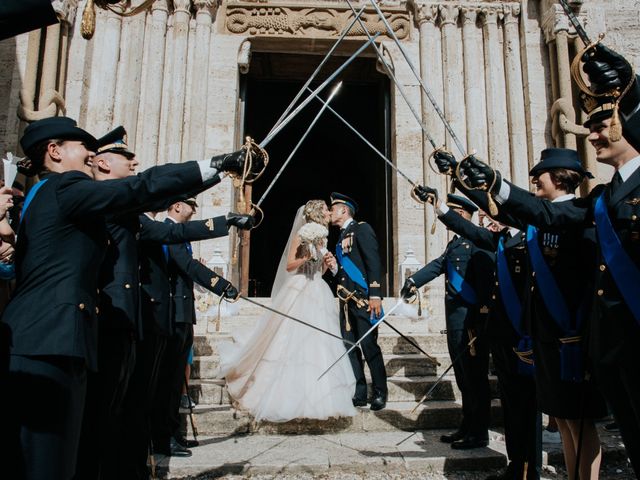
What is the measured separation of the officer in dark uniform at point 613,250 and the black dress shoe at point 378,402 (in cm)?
283

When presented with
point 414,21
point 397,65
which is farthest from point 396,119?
point 414,21

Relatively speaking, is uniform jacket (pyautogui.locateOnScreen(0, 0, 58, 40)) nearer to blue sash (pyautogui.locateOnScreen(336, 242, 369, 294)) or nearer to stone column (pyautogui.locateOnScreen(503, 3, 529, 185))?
blue sash (pyautogui.locateOnScreen(336, 242, 369, 294))

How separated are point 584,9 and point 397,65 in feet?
10.3

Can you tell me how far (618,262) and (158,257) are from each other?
3.01 metres

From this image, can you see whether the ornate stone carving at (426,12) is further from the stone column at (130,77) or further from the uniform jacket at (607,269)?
the uniform jacket at (607,269)

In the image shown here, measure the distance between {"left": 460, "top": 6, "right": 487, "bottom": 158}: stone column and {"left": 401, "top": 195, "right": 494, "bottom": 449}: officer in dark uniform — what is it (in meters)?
3.84

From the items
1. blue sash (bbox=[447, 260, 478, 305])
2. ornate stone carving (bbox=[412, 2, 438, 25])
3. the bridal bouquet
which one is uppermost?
ornate stone carving (bbox=[412, 2, 438, 25])

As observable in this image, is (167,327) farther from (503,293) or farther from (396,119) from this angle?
(396,119)

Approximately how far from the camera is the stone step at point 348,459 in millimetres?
3738

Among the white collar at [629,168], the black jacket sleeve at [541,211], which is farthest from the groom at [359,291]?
the white collar at [629,168]

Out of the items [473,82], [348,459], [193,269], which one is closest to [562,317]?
[348,459]

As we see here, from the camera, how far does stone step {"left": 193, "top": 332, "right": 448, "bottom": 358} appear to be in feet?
20.2

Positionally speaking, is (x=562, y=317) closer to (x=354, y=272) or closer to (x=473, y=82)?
(x=354, y=272)

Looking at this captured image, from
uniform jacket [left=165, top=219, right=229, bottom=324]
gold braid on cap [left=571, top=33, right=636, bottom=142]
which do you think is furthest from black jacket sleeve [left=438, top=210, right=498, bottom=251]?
uniform jacket [left=165, top=219, right=229, bottom=324]
